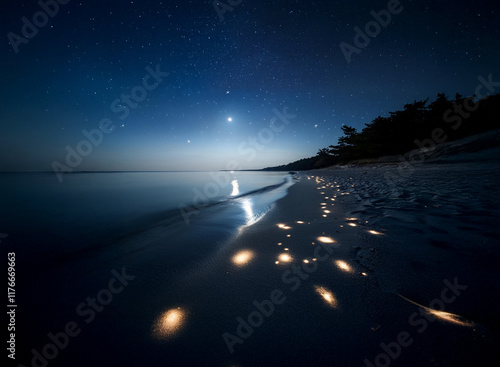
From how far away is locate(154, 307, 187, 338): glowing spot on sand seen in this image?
1420mm

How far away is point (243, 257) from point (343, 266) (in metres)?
1.30

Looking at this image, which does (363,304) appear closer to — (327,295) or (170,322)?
(327,295)

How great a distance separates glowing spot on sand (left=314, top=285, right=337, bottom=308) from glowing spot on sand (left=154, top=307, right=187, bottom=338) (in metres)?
1.25

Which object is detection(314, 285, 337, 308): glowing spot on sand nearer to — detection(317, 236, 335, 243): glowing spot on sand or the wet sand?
the wet sand

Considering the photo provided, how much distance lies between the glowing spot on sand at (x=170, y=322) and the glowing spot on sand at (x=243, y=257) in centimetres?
97

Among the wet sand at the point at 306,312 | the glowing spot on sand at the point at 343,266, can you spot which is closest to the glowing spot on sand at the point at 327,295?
the wet sand at the point at 306,312

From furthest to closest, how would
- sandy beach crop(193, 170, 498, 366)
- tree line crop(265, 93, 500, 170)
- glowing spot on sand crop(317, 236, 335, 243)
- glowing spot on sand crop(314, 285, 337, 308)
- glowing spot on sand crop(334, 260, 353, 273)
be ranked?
tree line crop(265, 93, 500, 170), glowing spot on sand crop(317, 236, 335, 243), glowing spot on sand crop(334, 260, 353, 273), glowing spot on sand crop(314, 285, 337, 308), sandy beach crop(193, 170, 498, 366)

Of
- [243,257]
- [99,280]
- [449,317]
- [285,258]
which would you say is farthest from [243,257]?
[449,317]

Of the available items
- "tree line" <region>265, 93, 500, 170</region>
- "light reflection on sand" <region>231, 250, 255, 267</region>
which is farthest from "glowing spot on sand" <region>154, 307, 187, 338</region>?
"tree line" <region>265, 93, 500, 170</region>

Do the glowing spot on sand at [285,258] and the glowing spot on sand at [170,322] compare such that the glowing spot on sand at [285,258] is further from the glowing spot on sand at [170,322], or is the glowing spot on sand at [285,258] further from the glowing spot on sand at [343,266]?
the glowing spot on sand at [170,322]

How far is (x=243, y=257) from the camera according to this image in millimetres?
2639

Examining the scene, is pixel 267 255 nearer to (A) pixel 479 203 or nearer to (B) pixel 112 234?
(B) pixel 112 234

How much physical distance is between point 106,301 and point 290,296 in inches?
75.5

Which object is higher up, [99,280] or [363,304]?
[99,280]
